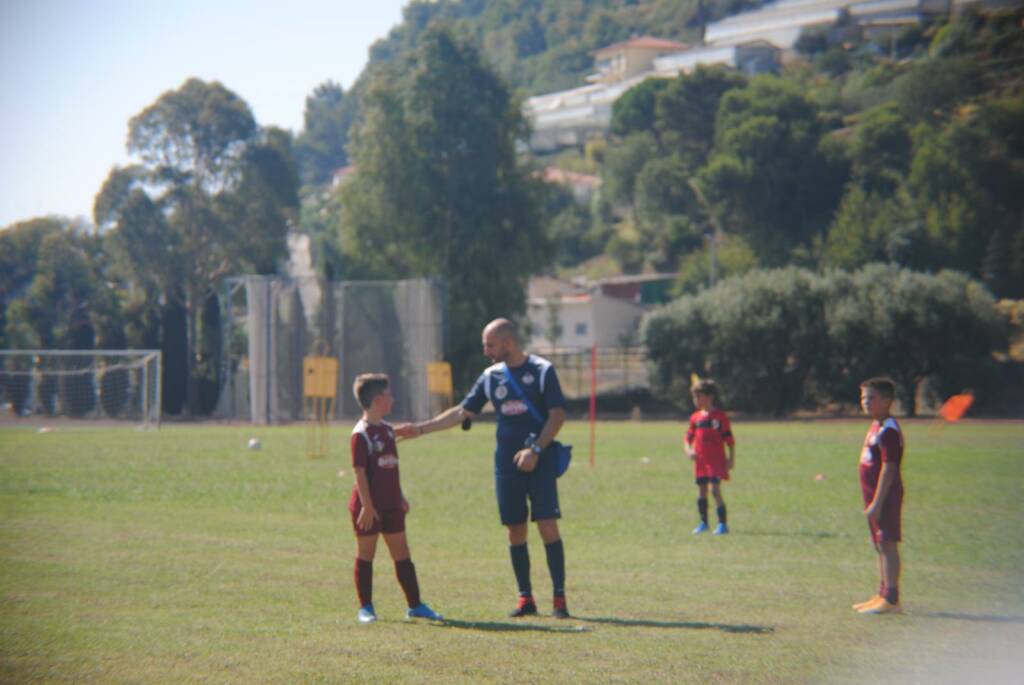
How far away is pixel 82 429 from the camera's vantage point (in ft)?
119

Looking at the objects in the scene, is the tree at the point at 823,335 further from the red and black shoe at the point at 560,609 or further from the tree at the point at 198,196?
the red and black shoe at the point at 560,609

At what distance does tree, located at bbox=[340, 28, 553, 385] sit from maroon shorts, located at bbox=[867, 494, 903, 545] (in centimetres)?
4350

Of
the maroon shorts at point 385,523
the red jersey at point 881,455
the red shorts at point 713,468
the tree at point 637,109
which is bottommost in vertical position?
the red shorts at point 713,468

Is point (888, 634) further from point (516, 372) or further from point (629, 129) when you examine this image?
point (629, 129)

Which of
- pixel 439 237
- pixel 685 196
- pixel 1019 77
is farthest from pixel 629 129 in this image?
pixel 1019 77

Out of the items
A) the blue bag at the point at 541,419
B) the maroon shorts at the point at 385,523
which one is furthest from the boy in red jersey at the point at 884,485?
the maroon shorts at the point at 385,523

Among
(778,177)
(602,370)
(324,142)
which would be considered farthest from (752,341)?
(324,142)

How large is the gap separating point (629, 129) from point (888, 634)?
377 ft

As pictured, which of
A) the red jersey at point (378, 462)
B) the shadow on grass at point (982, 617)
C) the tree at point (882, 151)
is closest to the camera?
the red jersey at point (378, 462)

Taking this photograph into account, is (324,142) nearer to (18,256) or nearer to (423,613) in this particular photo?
(18,256)

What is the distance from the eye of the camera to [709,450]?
15.0 m

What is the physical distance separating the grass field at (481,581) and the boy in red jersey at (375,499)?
0.23 meters

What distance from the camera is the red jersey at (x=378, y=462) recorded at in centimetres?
833

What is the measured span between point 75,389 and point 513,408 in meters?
34.5
